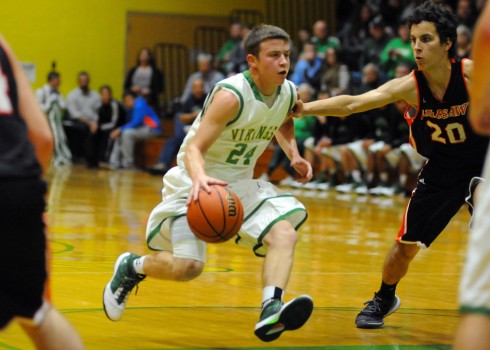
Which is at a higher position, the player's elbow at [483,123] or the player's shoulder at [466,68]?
the player's elbow at [483,123]

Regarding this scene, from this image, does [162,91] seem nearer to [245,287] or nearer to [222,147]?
[245,287]

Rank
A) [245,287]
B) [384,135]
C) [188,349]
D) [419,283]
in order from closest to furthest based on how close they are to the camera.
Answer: [188,349] → [245,287] → [419,283] → [384,135]

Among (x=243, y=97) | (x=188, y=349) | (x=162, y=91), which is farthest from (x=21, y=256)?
(x=162, y=91)

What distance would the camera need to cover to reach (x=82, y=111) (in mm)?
22016

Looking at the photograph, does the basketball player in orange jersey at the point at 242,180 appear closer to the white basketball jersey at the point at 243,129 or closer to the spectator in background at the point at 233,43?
the white basketball jersey at the point at 243,129

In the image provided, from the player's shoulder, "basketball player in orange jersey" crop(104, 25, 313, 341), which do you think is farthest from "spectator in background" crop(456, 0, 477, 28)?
"basketball player in orange jersey" crop(104, 25, 313, 341)

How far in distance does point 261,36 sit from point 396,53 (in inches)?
448

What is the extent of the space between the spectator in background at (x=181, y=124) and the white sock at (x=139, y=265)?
13267 millimetres

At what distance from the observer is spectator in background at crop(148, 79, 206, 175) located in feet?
61.5

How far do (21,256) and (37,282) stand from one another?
0.33 ft

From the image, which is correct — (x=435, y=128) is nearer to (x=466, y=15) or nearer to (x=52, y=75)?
(x=466, y=15)

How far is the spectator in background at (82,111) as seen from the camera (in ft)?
71.8

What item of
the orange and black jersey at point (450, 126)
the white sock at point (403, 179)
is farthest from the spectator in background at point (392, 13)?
the orange and black jersey at point (450, 126)

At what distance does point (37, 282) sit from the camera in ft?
10.5
